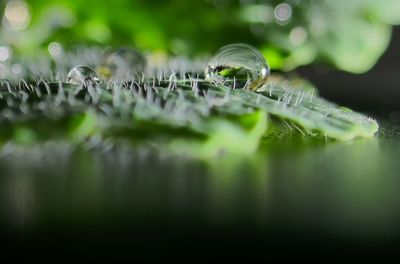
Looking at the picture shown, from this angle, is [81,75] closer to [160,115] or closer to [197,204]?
[160,115]

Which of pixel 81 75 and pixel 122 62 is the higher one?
pixel 122 62

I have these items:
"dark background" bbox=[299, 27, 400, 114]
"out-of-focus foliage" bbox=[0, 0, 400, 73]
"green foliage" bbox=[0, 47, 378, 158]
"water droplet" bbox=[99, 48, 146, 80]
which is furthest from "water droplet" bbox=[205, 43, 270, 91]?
"out-of-focus foliage" bbox=[0, 0, 400, 73]

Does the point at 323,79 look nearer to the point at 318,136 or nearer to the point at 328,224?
the point at 318,136

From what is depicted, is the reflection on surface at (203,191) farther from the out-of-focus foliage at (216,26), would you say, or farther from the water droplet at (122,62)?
the out-of-focus foliage at (216,26)

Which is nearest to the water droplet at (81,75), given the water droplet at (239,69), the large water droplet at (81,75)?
the large water droplet at (81,75)

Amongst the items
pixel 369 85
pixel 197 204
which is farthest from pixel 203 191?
pixel 369 85

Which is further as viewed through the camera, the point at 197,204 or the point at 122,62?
the point at 122,62

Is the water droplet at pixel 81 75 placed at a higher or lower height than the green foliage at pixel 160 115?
higher

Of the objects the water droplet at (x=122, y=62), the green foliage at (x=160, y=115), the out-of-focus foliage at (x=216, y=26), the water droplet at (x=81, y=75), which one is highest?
the out-of-focus foliage at (x=216, y=26)
